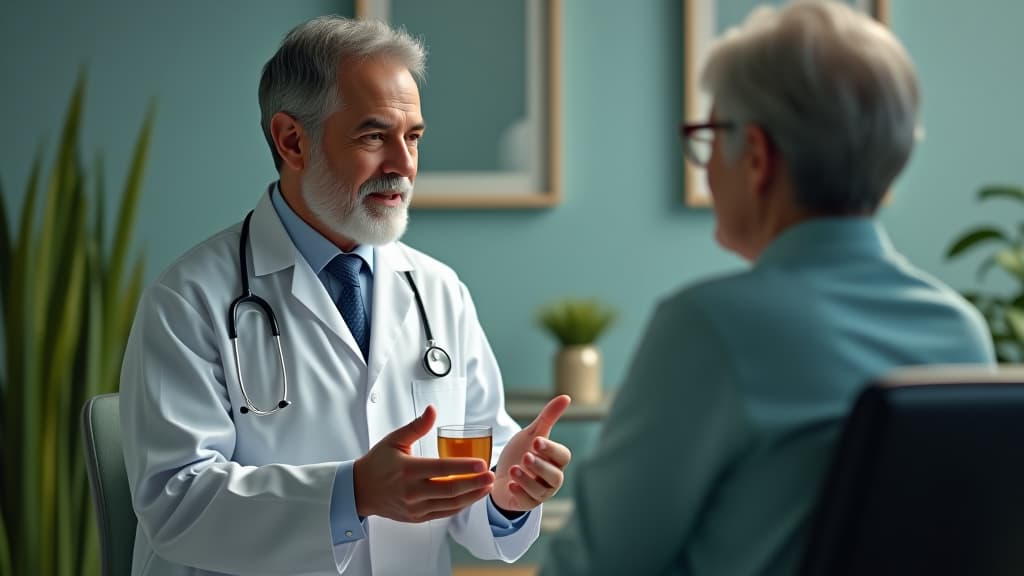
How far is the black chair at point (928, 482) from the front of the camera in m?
0.77

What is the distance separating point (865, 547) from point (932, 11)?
2.88 meters

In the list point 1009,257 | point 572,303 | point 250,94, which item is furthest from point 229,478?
point 1009,257

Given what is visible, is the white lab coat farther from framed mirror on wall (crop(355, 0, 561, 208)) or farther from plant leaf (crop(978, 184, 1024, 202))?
plant leaf (crop(978, 184, 1024, 202))

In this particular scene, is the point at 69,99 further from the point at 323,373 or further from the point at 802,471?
the point at 802,471

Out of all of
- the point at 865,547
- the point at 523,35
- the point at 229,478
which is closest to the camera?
the point at 865,547

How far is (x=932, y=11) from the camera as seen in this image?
328 cm

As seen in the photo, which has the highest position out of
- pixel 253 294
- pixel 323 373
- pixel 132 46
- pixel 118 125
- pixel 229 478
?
pixel 132 46

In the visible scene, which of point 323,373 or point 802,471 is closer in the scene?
point 802,471

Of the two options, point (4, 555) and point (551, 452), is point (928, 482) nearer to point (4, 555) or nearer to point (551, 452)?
point (551, 452)

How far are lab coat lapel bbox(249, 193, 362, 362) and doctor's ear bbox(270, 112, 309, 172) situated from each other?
0.30 feet

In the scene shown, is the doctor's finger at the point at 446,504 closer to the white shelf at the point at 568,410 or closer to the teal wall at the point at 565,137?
the white shelf at the point at 568,410

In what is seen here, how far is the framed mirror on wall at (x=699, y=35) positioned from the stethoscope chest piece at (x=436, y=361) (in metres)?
1.63

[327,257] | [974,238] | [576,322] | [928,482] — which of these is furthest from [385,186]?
[974,238]

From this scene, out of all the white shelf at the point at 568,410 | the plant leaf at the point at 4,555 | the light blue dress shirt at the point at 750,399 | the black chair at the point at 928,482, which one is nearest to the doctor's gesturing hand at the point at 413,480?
the light blue dress shirt at the point at 750,399
